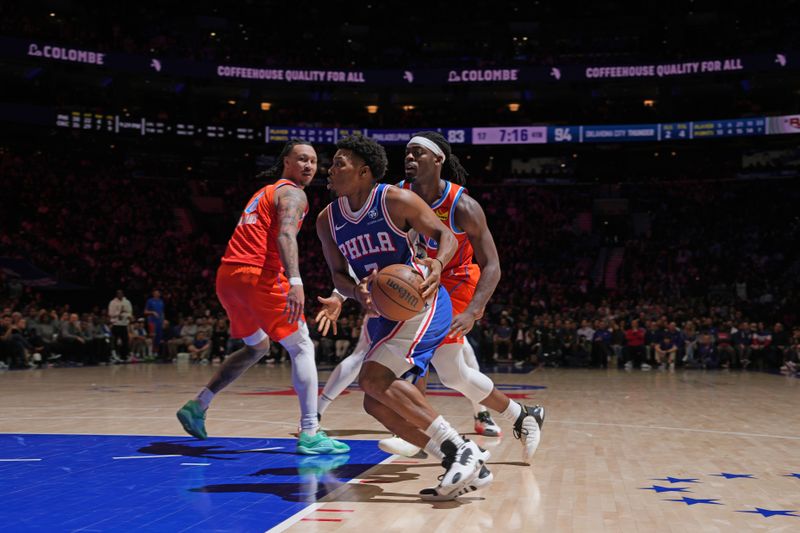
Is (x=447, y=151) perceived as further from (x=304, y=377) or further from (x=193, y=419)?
(x=193, y=419)

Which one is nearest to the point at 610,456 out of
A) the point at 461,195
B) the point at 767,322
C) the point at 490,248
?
the point at 490,248

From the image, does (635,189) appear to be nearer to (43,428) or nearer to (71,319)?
(71,319)

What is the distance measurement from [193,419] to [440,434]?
7.78 ft

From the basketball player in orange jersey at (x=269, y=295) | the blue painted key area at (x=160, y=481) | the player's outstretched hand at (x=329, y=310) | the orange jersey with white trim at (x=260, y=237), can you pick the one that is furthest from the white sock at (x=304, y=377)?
the player's outstretched hand at (x=329, y=310)

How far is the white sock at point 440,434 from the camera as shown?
163 inches

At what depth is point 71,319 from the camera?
16.6 meters

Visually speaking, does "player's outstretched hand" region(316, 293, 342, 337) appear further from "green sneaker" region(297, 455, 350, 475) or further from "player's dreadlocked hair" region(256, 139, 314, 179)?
"player's dreadlocked hair" region(256, 139, 314, 179)

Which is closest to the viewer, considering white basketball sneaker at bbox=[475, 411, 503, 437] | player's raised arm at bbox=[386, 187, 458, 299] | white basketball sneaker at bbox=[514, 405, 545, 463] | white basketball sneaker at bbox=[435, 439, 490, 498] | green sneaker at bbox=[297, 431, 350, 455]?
white basketball sneaker at bbox=[435, 439, 490, 498]

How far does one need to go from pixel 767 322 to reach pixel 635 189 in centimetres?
1238

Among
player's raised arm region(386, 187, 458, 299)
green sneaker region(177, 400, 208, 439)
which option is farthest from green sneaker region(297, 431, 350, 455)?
player's raised arm region(386, 187, 458, 299)

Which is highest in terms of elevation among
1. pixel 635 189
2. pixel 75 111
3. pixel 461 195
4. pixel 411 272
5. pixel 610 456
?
pixel 75 111

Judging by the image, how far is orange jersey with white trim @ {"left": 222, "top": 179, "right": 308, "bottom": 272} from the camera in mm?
5755

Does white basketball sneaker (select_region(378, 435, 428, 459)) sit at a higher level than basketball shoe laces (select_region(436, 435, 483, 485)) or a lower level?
lower

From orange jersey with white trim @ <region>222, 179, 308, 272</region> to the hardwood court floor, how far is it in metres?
1.49
